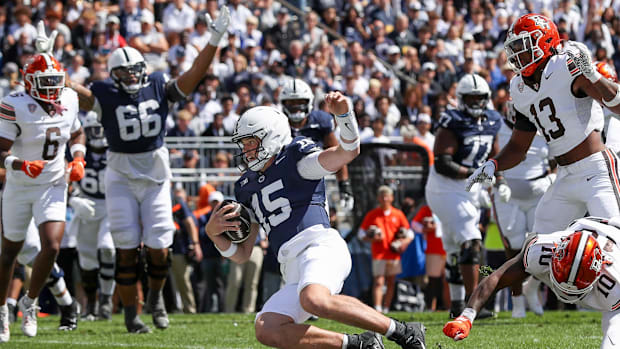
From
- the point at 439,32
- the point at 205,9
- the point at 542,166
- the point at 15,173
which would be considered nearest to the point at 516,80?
the point at 542,166

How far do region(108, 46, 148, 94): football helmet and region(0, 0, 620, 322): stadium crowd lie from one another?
3521 millimetres

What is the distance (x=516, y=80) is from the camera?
6.75 m

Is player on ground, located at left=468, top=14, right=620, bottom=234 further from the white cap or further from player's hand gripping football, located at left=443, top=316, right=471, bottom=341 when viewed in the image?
the white cap

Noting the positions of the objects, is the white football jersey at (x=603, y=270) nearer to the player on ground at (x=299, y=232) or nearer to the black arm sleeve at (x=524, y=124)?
the player on ground at (x=299, y=232)

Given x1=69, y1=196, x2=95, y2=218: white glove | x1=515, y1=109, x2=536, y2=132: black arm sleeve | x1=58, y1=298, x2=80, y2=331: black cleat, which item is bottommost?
x1=58, y1=298, x2=80, y2=331: black cleat

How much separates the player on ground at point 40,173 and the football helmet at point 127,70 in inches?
17.0

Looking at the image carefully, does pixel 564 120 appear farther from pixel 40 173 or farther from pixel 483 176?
pixel 40 173

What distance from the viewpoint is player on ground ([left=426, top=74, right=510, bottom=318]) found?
9.00m

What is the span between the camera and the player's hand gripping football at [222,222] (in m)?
5.48

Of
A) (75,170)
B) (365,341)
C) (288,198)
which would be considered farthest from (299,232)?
Result: (75,170)

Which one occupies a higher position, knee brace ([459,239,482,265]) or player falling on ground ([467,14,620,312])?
player falling on ground ([467,14,620,312])

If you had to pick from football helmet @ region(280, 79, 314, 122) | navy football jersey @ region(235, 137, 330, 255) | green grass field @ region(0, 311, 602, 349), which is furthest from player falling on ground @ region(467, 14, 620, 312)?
football helmet @ region(280, 79, 314, 122)

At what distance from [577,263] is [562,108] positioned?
1874 millimetres

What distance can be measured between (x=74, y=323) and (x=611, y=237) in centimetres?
528
